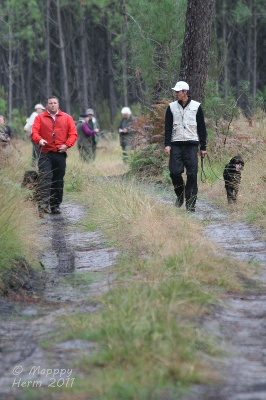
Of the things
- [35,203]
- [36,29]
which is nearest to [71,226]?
[35,203]

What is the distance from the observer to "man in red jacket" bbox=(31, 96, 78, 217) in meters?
13.3

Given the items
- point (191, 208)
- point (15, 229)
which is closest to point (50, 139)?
point (191, 208)

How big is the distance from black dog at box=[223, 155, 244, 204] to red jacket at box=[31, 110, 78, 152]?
220 cm

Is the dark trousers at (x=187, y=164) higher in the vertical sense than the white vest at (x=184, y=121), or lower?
lower

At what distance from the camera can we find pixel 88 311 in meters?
6.75

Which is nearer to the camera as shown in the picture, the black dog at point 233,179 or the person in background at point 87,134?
the black dog at point 233,179

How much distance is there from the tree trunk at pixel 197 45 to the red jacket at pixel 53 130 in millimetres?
5748

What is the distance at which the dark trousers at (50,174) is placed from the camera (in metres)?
13.4

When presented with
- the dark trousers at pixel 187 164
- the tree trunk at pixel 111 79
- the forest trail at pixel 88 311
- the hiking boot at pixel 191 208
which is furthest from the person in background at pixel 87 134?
the tree trunk at pixel 111 79

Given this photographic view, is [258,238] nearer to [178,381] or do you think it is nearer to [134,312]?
[134,312]

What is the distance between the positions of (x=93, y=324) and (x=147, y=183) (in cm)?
1143

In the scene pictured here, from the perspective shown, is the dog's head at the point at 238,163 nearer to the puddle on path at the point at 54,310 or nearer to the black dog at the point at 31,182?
the black dog at the point at 31,182

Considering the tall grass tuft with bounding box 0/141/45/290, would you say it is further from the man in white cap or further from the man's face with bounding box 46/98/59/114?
the man in white cap

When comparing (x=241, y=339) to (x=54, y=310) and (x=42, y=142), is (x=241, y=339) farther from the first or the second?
(x=42, y=142)
